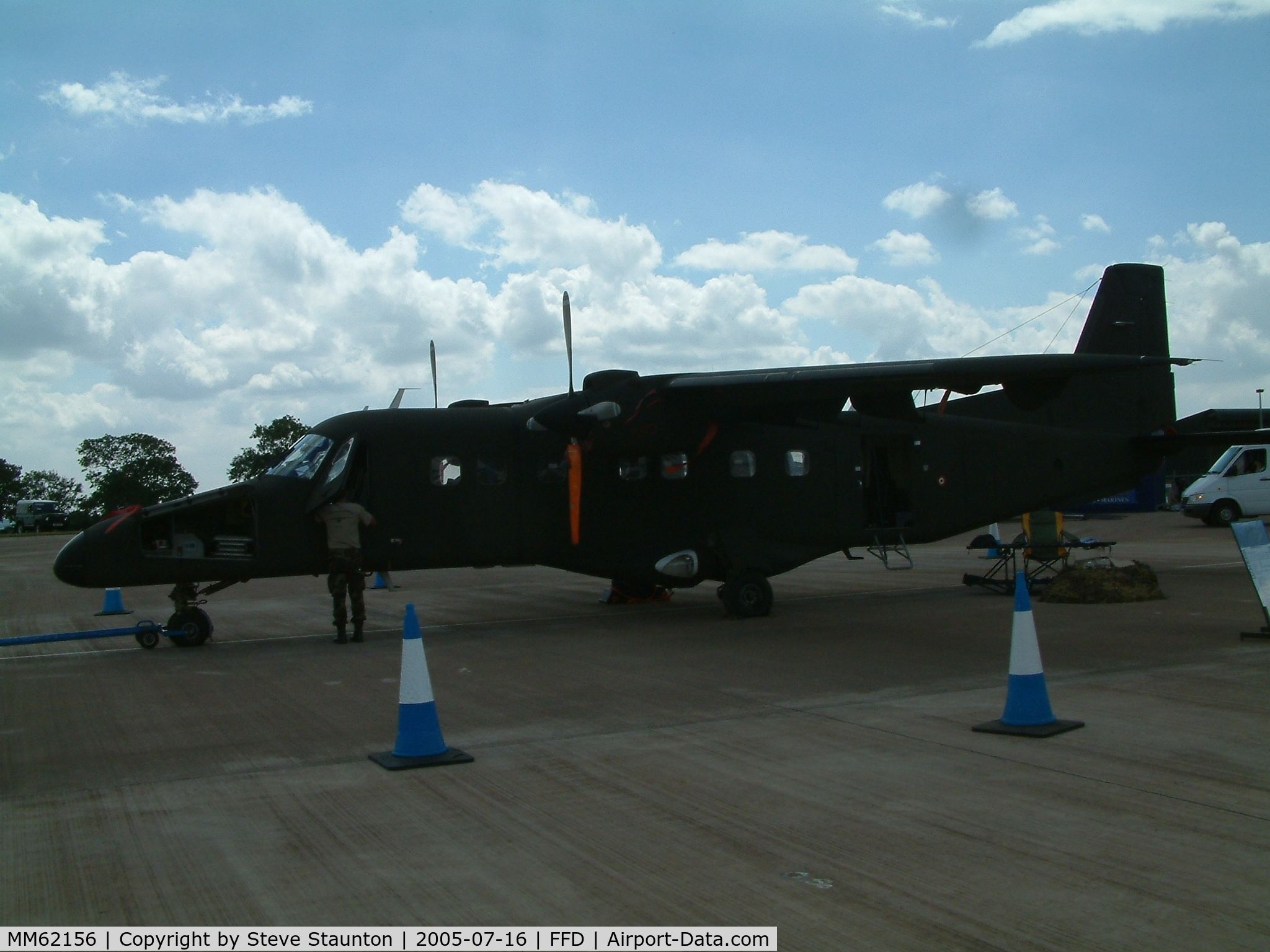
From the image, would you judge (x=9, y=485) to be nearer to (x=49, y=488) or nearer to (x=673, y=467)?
(x=49, y=488)

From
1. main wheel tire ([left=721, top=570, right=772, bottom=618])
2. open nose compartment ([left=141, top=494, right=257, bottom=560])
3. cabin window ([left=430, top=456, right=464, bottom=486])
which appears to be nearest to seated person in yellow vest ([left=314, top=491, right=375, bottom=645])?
open nose compartment ([left=141, top=494, right=257, bottom=560])

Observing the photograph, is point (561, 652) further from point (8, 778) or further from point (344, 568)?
point (8, 778)

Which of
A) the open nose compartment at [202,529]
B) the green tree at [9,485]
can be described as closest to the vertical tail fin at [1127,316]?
the open nose compartment at [202,529]

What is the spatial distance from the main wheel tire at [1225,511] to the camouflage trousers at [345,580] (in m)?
29.2

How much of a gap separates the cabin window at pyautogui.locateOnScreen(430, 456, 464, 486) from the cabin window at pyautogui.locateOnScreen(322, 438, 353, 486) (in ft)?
3.57

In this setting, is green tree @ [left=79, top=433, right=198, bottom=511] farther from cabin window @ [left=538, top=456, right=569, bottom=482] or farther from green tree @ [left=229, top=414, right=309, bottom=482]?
cabin window @ [left=538, top=456, right=569, bottom=482]

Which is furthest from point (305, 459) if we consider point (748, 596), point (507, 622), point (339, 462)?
point (748, 596)

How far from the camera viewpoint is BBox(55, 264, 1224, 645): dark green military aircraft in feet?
41.0

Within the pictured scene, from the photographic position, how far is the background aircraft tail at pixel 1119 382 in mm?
17344

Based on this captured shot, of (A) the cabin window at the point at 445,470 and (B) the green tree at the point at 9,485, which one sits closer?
(A) the cabin window at the point at 445,470

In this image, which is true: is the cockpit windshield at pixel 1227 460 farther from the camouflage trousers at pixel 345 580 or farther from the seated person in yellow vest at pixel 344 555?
the camouflage trousers at pixel 345 580

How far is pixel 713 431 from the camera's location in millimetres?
14344

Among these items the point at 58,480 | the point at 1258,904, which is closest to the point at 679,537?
the point at 1258,904

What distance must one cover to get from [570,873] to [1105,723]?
14.7ft
